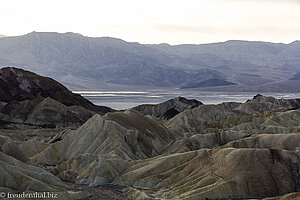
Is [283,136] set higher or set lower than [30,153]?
higher

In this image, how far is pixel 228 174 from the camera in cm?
7838

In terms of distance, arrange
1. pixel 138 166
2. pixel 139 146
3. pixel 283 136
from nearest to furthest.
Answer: pixel 138 166 → pixel 283 136 → pixel 139 146

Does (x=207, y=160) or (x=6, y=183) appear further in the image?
(x=207, y=160)

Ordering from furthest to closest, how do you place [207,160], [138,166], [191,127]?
[191,127], [138,166], [207,160]

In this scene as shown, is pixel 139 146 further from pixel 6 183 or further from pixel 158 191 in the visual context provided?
pixel 6 183

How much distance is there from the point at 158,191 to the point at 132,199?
5365mm

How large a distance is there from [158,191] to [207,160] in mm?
11210

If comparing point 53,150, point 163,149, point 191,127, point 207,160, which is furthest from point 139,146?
point 191,127

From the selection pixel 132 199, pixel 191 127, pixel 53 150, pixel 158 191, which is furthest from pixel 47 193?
pixel 191 127

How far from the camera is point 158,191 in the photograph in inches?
3125

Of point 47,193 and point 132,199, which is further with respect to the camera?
point 132,199

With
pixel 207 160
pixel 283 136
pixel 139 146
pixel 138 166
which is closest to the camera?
pixel 207 160

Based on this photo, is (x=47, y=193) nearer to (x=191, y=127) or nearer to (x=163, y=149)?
(x=163, y=149)

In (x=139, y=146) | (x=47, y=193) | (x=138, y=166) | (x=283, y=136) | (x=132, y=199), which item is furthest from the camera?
(x=139, y=146)
